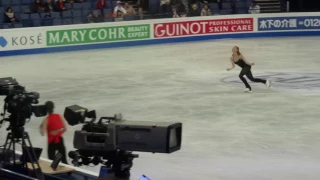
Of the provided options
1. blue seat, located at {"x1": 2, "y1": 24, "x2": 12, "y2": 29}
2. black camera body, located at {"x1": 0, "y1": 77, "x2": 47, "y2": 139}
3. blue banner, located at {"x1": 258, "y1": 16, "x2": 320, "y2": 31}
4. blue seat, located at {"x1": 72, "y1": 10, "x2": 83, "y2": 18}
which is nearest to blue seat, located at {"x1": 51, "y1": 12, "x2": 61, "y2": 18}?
blue seat, located at {"x1": 72, "y1": 10, "x2": 83, "y2": 18}

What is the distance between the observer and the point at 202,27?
91.3 feet

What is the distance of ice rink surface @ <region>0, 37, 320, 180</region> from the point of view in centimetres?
903

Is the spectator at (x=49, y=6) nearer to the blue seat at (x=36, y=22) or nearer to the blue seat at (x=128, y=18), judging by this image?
the blue seat at (x=36, y=22)

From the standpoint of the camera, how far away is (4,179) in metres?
5.13

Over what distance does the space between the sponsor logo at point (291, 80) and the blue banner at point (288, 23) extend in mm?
11216

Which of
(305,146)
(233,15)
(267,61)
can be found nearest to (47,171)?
(305,146)

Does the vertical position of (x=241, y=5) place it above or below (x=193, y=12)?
above

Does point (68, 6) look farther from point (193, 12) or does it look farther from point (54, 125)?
point (54, 125)

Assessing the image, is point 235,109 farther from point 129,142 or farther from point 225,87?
point 129,142

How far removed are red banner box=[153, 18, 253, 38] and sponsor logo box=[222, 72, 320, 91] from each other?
31.0 feet

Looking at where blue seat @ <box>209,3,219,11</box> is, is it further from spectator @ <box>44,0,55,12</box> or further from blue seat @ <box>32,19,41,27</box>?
blue seat @ <box>32,19,41,27</box>

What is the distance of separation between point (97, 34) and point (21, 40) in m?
3.15

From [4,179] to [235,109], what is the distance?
8.41 meters

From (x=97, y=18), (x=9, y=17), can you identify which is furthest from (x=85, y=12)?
(x=9, y=17)
